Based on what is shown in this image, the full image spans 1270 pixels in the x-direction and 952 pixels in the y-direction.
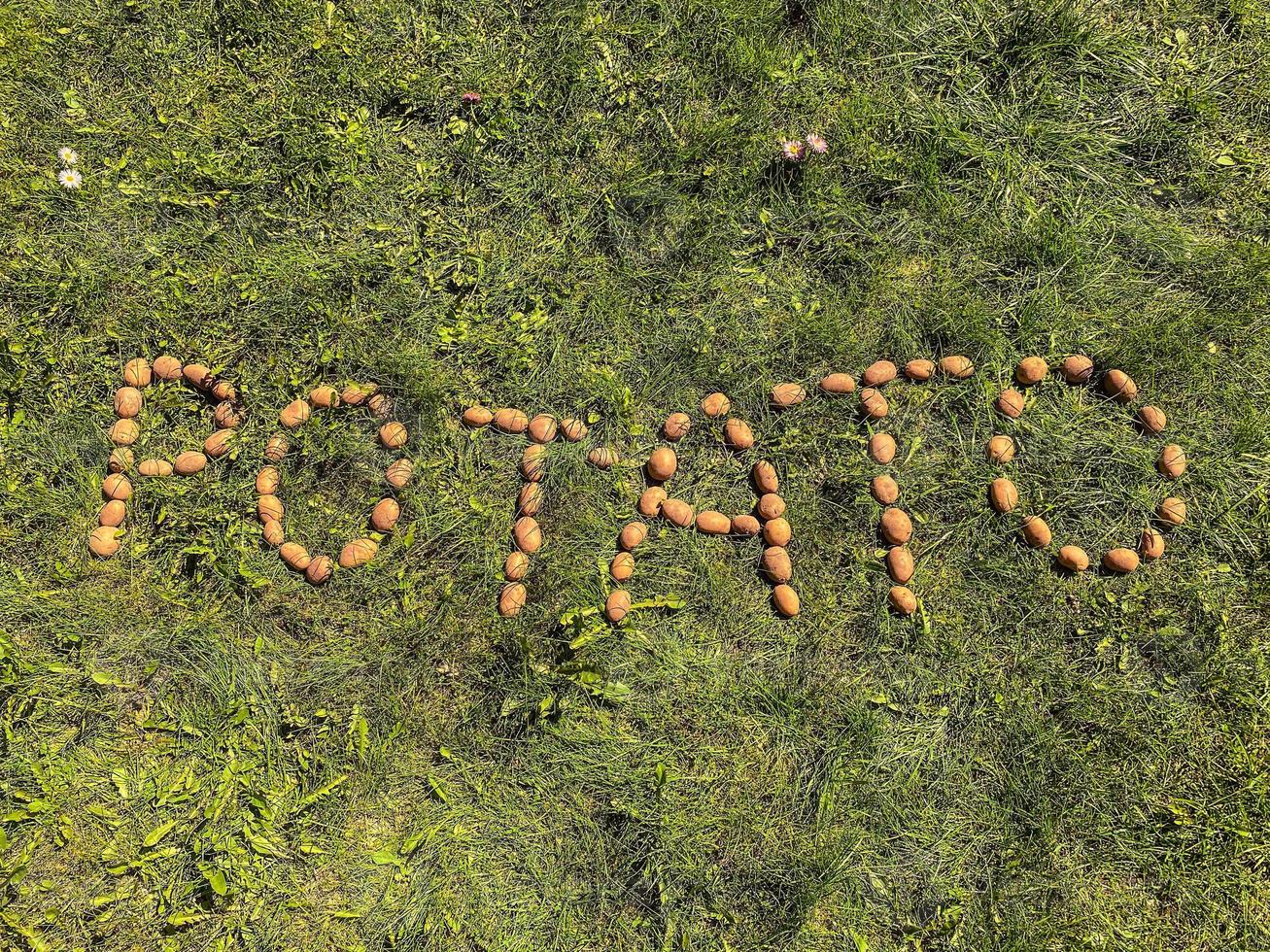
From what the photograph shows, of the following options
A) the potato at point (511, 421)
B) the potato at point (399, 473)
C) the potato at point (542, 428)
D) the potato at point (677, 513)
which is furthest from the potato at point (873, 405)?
the potato at point (399, 473)

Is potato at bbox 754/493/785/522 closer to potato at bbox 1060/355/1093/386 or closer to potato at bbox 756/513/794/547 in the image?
potato at bbox 756/513/794/547

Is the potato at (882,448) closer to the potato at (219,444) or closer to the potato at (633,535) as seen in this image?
the potato at (633,535)

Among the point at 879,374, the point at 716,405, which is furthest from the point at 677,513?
the point at 879,374

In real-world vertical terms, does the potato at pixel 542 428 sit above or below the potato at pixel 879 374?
below

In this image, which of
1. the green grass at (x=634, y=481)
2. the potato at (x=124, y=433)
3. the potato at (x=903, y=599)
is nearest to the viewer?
the green grass at (x=634, y=481)

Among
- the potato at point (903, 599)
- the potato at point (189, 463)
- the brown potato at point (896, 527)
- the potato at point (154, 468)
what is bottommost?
the potato at point (154, 468)

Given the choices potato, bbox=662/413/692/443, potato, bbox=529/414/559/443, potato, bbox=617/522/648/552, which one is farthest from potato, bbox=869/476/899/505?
potato, bbox=529/414/559/443

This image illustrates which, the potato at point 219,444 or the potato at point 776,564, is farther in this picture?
the potato at point 219,444
